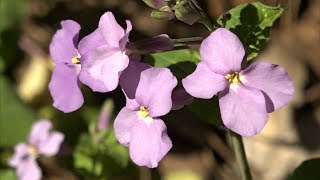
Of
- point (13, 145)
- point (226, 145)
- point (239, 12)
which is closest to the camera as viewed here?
point (239, 12)

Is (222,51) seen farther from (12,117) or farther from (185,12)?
(12,117)

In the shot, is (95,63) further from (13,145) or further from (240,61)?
(13,145)

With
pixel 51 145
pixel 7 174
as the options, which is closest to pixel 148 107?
pixel 51 145

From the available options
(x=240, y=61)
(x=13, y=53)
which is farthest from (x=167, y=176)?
(x=240, y=61)

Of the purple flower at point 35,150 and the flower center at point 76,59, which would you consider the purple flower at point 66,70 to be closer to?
the flower center at point 76,59

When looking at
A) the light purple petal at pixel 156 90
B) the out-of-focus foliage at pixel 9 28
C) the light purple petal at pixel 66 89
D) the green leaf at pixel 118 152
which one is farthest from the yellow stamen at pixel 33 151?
the light purple petal at pixel 156 90

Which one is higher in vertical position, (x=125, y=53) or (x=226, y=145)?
(x=125, y=53)
